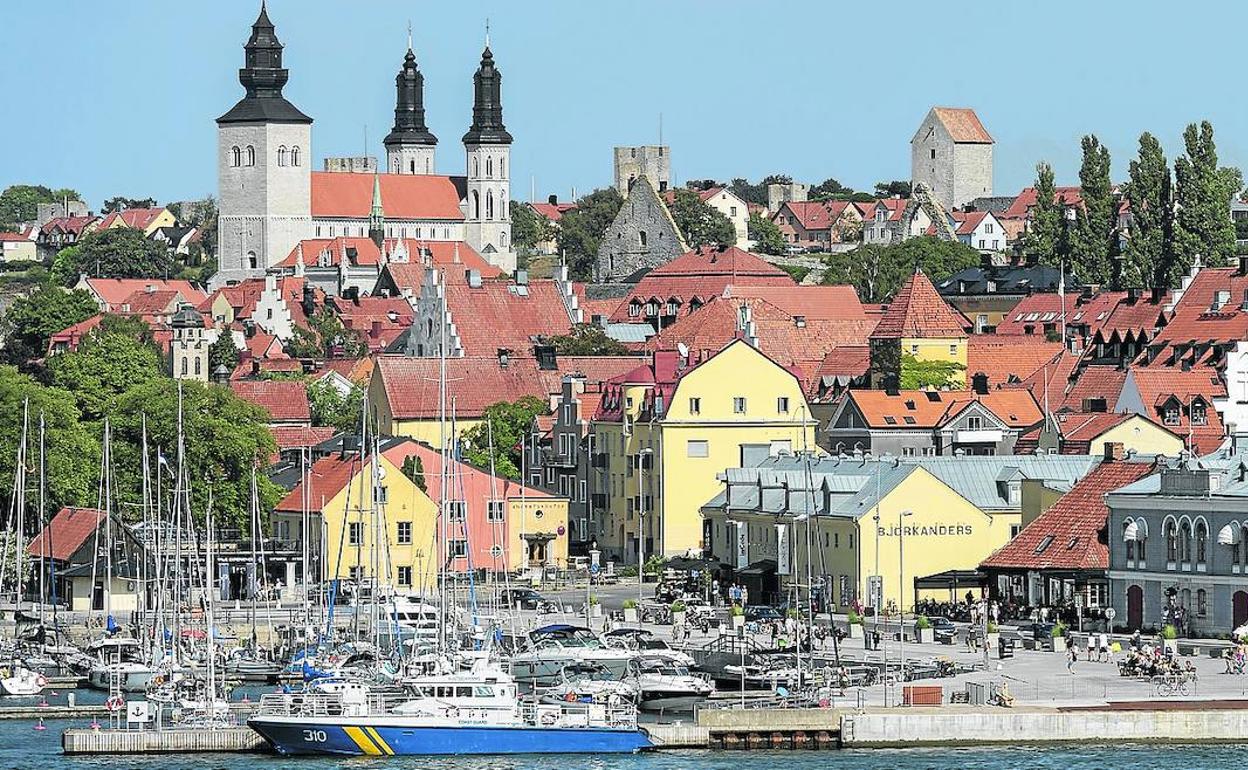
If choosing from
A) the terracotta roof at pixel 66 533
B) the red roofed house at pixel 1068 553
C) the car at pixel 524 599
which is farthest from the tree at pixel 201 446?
the red roofed house at pixel 1068 553

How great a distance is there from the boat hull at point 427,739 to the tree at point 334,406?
203 feet

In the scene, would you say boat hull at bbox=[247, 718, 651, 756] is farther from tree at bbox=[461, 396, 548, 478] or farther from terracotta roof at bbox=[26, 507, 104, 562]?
tree at bbox=[461, 396, 548, 478]

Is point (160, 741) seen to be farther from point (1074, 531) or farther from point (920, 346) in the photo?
point (920, 346)

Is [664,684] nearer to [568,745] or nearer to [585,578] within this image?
[568,745]

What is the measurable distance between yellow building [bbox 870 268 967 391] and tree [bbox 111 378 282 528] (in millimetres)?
24309

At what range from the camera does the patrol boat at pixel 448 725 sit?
234 feet

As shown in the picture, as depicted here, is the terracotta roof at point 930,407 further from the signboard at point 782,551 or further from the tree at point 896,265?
the tree at point 896,265

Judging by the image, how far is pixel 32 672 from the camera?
84125 mm

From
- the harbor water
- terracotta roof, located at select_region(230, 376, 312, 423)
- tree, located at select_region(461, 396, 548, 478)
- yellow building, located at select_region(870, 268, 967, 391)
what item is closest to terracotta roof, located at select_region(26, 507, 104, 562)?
tree, located at select_region(461, 396, 548, 478)

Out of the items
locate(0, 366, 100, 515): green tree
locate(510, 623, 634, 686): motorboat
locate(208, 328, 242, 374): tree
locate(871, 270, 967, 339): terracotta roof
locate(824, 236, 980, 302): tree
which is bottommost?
locate(510, 623, 634, 686): motorboat

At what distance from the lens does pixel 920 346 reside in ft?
429

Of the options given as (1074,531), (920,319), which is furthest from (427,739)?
(920,319)

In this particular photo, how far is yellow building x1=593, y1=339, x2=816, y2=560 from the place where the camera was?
10975cm

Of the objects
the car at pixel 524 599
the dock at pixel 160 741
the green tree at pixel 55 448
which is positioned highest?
the green tree at pixel 55 448
